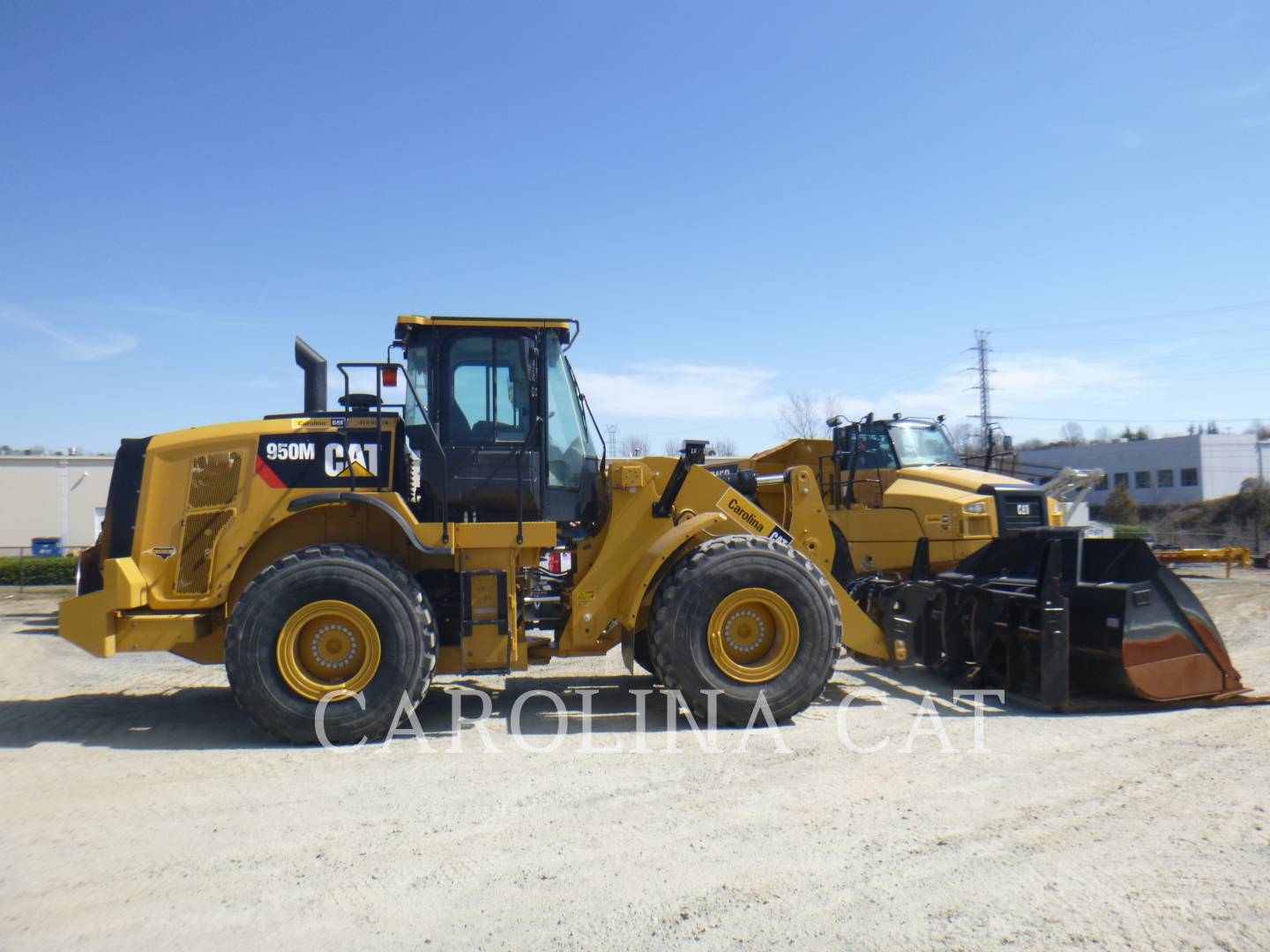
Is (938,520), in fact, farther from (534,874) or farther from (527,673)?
(534,874)

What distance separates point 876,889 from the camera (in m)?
3.80

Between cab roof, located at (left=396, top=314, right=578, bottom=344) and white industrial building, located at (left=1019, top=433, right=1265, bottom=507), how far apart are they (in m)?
45.6

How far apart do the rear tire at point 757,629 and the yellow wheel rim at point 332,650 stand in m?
1.97

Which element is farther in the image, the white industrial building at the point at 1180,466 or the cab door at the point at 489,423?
the white industrial building at the point at 1180,466

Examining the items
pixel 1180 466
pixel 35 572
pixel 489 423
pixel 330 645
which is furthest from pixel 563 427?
pixel 1180 466

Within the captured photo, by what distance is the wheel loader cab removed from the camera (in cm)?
680

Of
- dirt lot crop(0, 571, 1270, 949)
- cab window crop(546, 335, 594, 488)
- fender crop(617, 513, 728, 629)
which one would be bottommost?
dirt lot crop(0, 571, 1270, 949)

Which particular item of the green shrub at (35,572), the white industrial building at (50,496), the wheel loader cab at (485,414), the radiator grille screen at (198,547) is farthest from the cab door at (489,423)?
the white industrial building at (50,496)

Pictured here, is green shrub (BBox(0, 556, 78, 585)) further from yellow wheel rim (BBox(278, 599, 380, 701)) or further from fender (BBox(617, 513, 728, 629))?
fender (BBox(617, 513, 728, 629))

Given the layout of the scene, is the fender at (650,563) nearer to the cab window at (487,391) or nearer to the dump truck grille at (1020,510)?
the cab window at (487,391)

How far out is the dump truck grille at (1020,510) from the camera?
11156 mm

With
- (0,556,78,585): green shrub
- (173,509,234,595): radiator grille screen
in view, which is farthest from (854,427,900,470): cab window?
(0,556,78,585): green shrub

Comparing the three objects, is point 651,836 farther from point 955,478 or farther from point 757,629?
point 955,478

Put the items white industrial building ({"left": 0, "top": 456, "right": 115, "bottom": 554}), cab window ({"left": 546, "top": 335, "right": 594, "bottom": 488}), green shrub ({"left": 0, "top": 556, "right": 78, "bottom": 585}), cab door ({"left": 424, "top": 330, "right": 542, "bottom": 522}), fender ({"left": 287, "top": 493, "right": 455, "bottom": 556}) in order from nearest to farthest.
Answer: fender ({"left": 287, "top": 493, "right": 455, "bottom": 556}) → cab door ({"left": 424, "top": 330, "right": 542, "bottom": 522}) → cab window ({"left": 546, "top": 335, "right": 594, "bottom": 488}) → green shrub ({"left": 0, "top": 556, "right": 78, "bottom": 585}) → white industrial building ({"left": 0, "top": 456, "right": 115, "bottom": 554})
